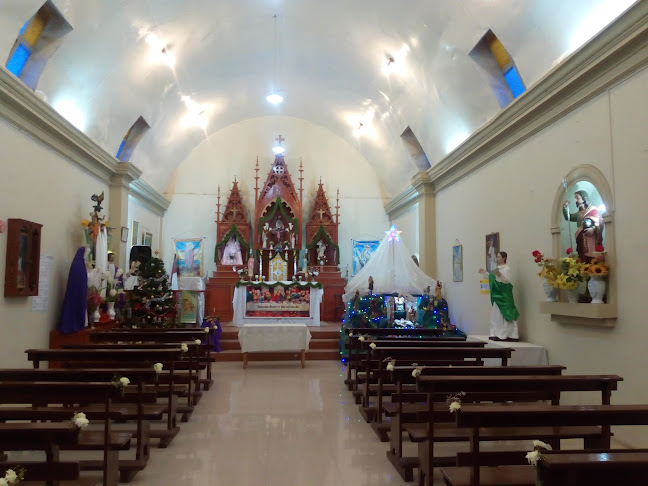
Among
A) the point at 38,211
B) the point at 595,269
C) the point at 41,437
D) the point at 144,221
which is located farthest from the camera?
the point at 144,221

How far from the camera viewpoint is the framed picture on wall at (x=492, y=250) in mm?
9039

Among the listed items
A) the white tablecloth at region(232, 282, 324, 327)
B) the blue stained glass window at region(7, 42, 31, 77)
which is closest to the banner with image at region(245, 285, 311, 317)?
the white tablecloth at region(232, 282, 324, 327)

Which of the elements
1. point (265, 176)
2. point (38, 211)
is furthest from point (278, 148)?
point (38, 211)

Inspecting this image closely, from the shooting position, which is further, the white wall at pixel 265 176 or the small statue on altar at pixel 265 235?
the white wall at pixel 265 176

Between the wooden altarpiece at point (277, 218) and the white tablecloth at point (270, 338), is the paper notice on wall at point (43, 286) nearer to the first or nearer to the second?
the white tablecloth at point (270, 338)

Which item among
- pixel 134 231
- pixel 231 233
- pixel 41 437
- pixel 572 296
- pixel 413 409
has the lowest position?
pixel 413 409

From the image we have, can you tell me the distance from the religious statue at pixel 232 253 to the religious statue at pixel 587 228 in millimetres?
11404

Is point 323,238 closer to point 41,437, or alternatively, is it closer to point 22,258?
point 22,258

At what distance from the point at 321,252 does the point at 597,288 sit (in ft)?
36.2

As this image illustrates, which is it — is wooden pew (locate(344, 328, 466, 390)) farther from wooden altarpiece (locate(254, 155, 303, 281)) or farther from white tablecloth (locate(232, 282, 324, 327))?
wooden altarpiece (locate(254, 155, 303, 281))

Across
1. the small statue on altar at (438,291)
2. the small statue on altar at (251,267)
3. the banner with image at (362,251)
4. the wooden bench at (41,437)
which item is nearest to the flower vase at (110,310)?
the small statue on altar at (251,267)

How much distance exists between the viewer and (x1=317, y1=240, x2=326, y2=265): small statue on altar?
16.2 meters

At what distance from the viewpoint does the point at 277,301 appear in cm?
1316

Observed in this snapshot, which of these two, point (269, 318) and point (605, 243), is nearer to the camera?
point (605, 243)
